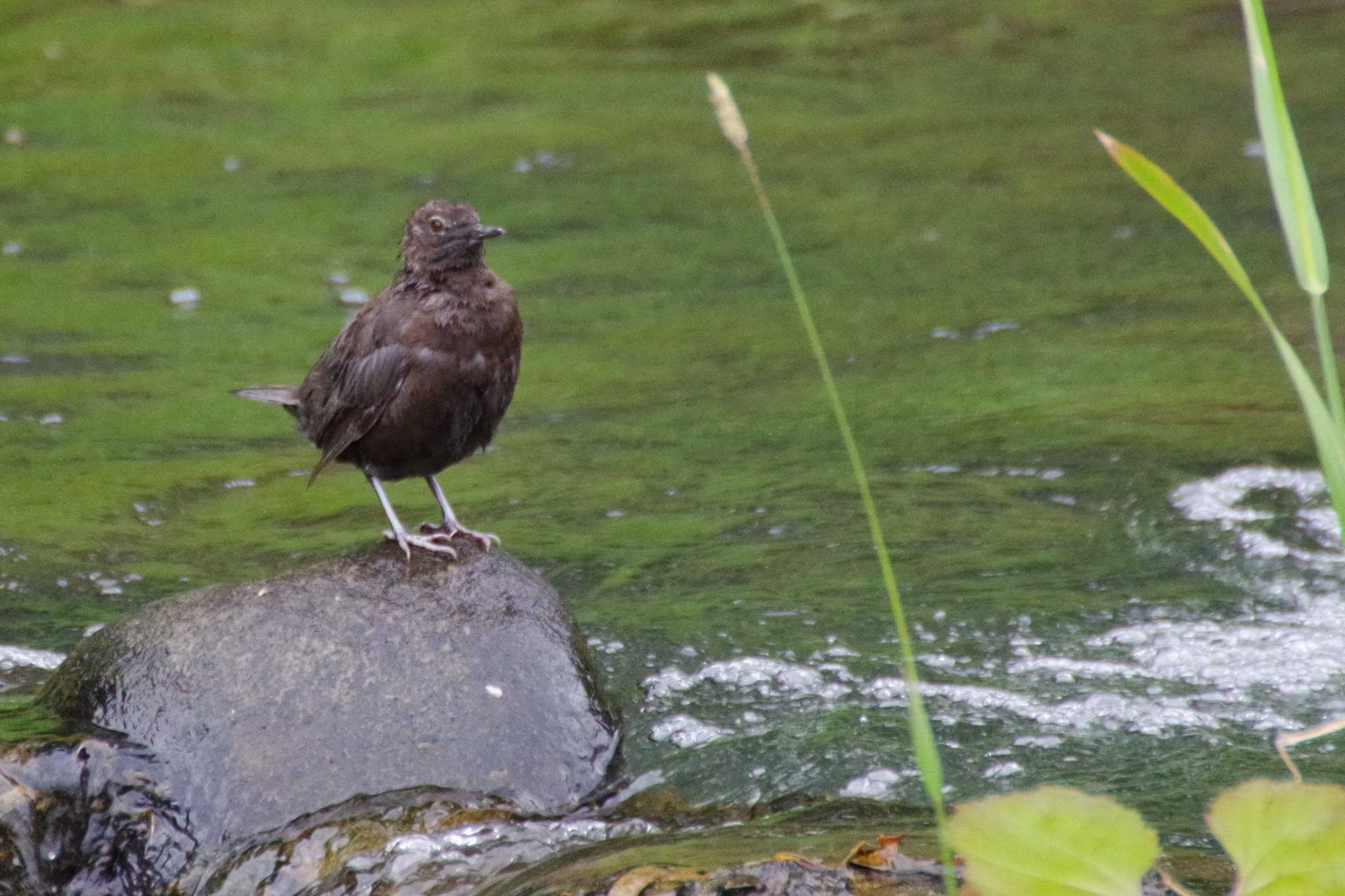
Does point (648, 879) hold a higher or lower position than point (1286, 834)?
lower

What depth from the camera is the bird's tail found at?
5156mm

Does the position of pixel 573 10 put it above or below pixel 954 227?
above

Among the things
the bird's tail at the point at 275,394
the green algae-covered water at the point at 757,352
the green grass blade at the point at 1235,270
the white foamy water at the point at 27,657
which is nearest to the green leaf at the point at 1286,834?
the green grass blade at the point at 1235,270

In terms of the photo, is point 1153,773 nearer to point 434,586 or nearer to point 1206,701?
point 1206,701

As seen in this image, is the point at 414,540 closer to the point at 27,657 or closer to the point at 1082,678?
the point at 27,657

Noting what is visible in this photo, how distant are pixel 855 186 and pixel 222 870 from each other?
7.83 metres

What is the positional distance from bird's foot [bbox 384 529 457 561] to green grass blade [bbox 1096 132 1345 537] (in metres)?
2.95

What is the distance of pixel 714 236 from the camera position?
998cm

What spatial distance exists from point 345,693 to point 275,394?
1.42 metres

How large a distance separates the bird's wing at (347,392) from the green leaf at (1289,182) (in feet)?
9.48

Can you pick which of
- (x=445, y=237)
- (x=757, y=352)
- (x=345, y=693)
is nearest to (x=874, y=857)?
(x=345, y=693)

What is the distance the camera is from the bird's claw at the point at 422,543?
15.0 feet

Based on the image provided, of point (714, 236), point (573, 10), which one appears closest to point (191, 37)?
point (573, 10)

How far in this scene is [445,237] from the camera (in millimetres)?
4590
